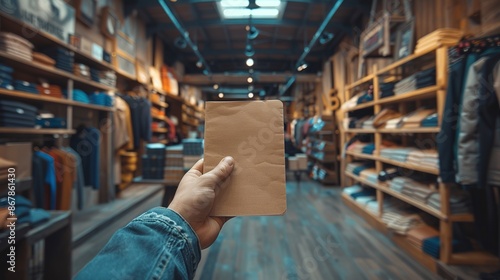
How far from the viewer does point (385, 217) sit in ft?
9.38

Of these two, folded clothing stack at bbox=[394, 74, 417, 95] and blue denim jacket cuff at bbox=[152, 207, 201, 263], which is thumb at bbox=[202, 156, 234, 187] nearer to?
blue denim jacket cuff at bbox=[152, 207, 201, 263]

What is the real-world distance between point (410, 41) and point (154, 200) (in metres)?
4.58

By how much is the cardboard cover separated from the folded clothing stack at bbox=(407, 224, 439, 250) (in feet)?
7.91

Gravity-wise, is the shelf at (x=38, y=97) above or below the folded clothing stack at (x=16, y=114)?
above

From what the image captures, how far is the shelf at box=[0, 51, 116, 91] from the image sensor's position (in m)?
2.22

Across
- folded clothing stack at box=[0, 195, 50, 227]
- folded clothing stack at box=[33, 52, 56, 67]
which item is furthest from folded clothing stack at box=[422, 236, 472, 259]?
folded clothing stack at box=[33, 52, 56, 67]

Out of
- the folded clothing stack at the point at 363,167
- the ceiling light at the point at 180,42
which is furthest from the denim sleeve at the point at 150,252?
the ceiling light at the point at 180,42

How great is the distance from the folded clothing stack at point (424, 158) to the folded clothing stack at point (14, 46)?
412cm

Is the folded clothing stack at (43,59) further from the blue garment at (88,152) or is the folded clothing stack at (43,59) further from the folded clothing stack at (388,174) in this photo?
the folded clothing stack at (388,174)

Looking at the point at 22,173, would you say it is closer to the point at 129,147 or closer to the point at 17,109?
the point at 17,109

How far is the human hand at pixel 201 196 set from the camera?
636 mm

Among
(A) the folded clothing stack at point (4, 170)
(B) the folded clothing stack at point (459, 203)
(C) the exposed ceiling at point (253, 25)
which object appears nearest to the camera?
(A) the folded clothing stack at point (4, 170)

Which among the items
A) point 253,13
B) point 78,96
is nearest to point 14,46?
point 78,96

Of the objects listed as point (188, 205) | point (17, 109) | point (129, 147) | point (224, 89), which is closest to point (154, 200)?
point (129, 147)
